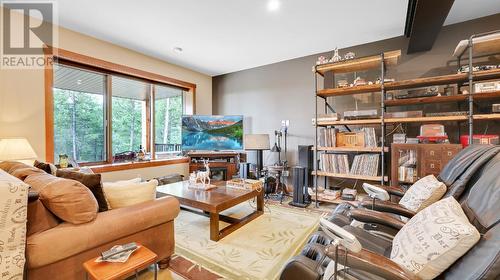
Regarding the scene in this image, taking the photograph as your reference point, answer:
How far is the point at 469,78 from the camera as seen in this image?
7.94 feet

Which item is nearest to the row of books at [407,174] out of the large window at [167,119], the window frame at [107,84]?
the window frame at [107,84]

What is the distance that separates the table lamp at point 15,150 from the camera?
2338mm

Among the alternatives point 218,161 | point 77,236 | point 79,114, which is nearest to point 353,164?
point 218,161

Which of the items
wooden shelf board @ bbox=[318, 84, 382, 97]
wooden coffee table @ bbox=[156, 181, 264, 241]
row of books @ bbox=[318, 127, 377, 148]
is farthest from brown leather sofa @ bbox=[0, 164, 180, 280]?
wooden shelf board @ bbox=[318, 84, 382, 97]

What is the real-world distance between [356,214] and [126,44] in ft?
12.9

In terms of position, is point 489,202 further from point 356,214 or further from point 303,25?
point 303,25

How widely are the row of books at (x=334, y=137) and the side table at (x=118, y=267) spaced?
2.69 metres

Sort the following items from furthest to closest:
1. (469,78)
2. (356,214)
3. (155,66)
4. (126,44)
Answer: (155,66) → (126,44) → (469,78) → (356,214)

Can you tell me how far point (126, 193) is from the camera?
175 cm

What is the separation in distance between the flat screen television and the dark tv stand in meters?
0.12

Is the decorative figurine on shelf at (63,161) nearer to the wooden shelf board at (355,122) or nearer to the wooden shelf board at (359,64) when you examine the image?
the wooden shelf board at (355,122)

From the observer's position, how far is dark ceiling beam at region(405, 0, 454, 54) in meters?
2.05

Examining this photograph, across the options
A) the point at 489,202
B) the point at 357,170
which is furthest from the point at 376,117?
the point at 489,202

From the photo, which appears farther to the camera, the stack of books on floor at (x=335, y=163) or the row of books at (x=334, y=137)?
the stack of books on floor at (x=335, y=163)
